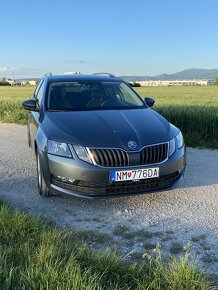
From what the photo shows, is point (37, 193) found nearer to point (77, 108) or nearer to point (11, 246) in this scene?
point (77, 108)

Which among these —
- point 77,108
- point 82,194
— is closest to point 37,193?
point 82,194

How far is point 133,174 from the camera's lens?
4.46 meters

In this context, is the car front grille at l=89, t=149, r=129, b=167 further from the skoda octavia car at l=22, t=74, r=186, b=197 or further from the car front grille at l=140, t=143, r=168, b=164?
the car front grille at l=140, t=143, r=168, b=164

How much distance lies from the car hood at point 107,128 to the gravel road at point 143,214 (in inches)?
33.0

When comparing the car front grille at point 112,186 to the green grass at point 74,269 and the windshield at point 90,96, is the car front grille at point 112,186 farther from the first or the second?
the windshield at point 90,96

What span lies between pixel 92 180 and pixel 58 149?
0.58 meters

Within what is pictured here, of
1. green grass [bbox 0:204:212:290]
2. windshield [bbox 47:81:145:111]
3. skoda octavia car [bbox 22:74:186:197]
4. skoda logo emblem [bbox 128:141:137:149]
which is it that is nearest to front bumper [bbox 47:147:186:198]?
skoda octavia car [bbox 22:74:186:197]

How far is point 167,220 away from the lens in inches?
171

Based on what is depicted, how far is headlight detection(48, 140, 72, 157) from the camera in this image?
4527mm

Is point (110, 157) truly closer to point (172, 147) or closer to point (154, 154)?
point (154, 154)

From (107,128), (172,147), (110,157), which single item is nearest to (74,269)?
(110,157)

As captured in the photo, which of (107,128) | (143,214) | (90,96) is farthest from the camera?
(90,96)

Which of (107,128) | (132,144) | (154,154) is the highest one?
(107,128)

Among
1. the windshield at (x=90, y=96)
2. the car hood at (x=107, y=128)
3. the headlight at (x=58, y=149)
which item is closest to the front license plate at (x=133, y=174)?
the car hood at (x=107, y=128)
